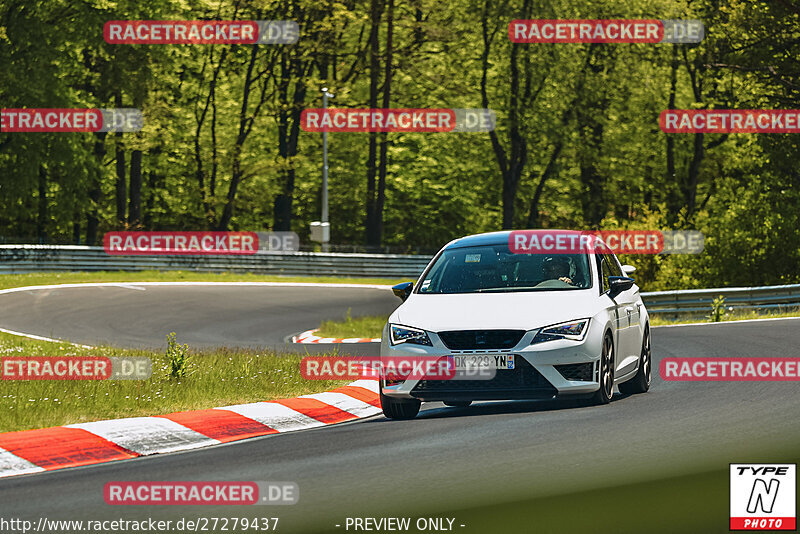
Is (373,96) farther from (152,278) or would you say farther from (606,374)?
(606,374)

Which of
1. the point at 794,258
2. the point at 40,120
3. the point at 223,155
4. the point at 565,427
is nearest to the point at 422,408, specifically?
the point at 565,427

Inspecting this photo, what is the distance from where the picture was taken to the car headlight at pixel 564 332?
37.0 ft

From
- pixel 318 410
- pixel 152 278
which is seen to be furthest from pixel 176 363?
pixel 152 278

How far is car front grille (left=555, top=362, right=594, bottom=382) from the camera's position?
37.1ft

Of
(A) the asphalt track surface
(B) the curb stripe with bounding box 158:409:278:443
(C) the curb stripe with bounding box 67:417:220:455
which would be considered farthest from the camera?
(B) the curb stripe with bounding box 158:409:278:443

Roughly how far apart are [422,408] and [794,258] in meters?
26.0

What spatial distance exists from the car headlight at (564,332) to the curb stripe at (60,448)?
149 inches

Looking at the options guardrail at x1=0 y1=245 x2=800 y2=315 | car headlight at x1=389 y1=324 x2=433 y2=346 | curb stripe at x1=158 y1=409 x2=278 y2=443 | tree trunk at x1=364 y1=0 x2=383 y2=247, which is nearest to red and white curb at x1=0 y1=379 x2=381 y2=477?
curb stripe at x1=158 y1=409 x2=278 y2=443

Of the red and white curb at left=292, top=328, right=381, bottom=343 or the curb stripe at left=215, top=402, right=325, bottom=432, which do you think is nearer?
the curb stripe at left=215, top=402, right=325, bottom=432

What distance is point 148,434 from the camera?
411 inches

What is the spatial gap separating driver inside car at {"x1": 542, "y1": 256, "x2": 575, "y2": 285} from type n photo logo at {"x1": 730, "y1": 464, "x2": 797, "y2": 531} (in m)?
4.72

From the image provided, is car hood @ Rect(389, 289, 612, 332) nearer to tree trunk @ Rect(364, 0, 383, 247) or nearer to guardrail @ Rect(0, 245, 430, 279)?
guardrail @ Rect(0, 245, 430, 279)

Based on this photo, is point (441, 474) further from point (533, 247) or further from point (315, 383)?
point (315, 383)

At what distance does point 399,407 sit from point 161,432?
240 centimetres
